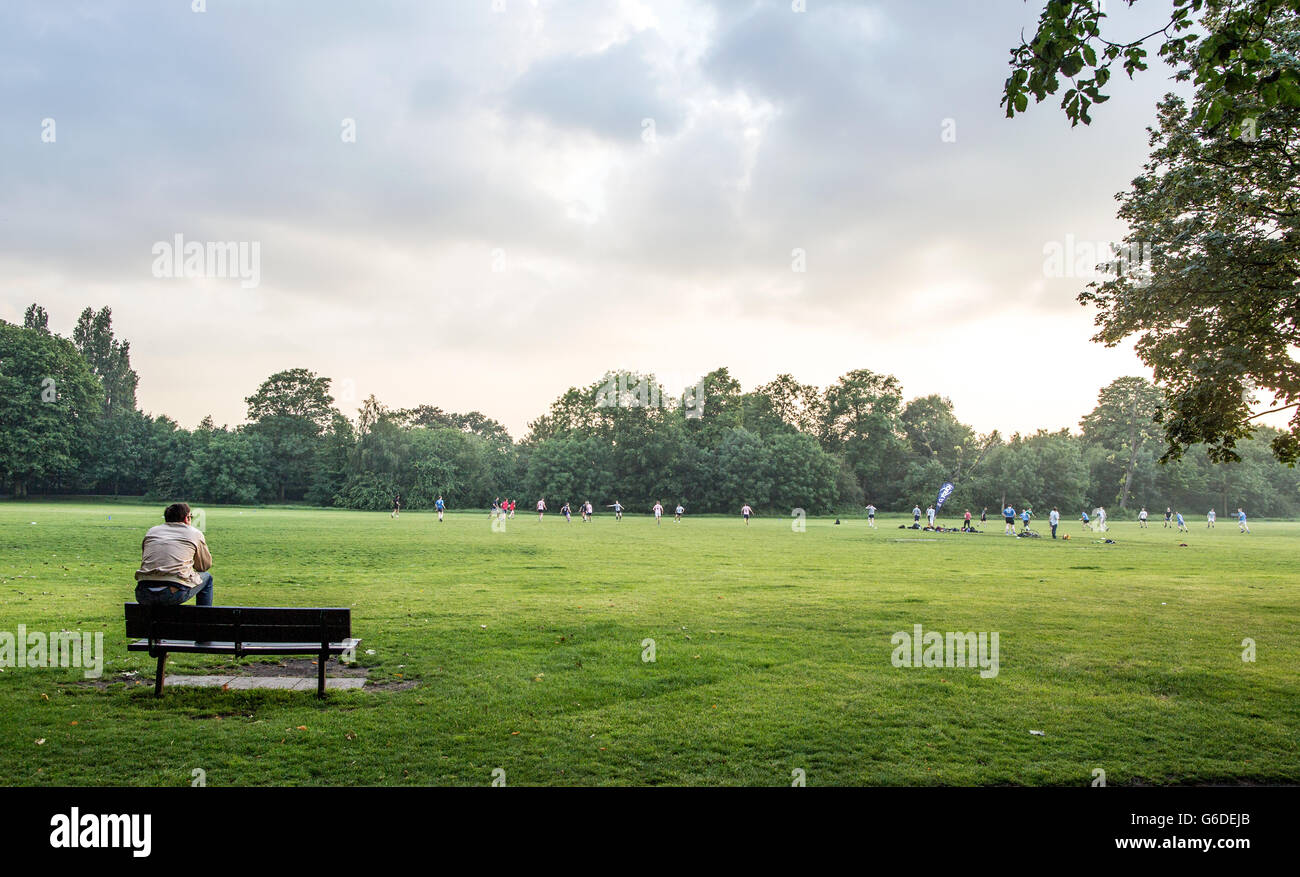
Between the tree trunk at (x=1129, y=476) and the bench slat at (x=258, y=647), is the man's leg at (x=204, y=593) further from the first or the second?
the tree trunk at (x=1129, y=476)

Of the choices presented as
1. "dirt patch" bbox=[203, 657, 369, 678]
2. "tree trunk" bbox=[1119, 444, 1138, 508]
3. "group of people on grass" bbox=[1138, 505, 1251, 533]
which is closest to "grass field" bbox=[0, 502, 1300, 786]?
"dirt patch" bbox=[203, 657, 369, 678]

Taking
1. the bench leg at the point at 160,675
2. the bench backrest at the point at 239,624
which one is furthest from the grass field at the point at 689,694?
the bench backrest at the point at 239,624

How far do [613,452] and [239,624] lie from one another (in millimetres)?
90698

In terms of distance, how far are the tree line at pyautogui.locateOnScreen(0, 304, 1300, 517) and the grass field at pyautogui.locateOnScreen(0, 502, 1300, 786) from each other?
7768cm

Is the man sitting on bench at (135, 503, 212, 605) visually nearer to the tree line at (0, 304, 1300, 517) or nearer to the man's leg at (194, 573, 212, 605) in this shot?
the man's leg at (194, 573, 212, 605)

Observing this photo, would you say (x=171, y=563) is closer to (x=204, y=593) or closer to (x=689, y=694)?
(x=204, y=593)

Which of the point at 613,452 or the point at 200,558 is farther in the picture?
the point at 613,452

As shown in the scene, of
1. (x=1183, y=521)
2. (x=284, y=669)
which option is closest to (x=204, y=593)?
(x=284, y=669)

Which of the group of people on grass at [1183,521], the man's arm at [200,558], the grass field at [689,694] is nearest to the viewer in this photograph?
the grass field at [689,694]

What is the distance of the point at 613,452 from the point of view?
98.0 metres

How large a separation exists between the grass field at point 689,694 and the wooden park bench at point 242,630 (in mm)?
516

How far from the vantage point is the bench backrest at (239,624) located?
Result: 7.23 meters

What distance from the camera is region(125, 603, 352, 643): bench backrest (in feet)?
23.7

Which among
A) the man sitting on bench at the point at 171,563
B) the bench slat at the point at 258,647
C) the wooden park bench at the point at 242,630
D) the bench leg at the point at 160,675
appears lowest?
the bench leg at the point at 160,675
